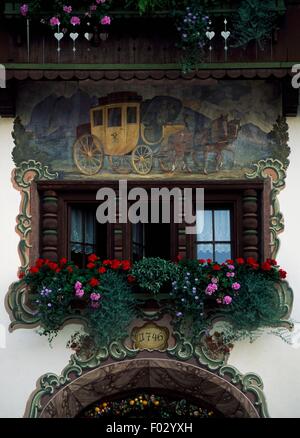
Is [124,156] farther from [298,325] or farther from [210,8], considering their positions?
[298,325]

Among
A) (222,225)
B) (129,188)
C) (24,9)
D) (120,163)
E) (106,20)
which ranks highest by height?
(24,9)

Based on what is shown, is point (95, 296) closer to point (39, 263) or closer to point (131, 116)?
point (39, 263)

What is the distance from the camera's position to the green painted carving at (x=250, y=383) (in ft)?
35.1

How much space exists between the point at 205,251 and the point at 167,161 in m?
0.94

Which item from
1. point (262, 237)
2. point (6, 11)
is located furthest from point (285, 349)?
point (6, 11)

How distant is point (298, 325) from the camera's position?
10.8 m

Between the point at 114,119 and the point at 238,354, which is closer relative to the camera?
the point at 238,354

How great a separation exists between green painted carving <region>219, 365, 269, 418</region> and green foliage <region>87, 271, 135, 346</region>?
1012 millimetres

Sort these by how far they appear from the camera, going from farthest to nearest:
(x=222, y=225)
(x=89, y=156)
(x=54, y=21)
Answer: (x=222, y=225) < (x=89, y=156) < (x=54, y=21)

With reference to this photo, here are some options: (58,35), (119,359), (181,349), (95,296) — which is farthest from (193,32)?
(119,359)

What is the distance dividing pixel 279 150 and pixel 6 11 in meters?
2.88

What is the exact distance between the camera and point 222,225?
11219mm

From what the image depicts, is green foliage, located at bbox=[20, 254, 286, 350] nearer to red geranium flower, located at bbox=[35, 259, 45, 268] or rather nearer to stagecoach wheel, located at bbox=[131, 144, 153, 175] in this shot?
red geranium flower, located at bbox=[35, 259, 45, 268]

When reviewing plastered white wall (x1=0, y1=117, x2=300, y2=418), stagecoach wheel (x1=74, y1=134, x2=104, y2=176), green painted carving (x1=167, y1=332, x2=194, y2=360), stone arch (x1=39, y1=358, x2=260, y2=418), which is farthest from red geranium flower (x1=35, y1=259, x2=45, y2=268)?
green painted carving (x1=167, y1=332, x2=194, y2=360)
